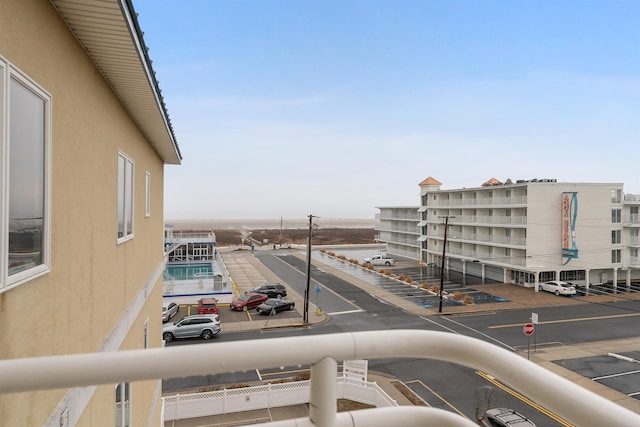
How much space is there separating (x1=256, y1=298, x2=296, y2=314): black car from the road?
9.88 ft

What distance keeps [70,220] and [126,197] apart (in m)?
2.85

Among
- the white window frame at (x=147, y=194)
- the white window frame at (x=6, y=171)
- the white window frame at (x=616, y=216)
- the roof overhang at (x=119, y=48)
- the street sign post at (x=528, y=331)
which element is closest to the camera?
the white window frame at (x=6, y=171)

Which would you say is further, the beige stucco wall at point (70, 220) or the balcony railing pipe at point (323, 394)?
the beige stucco wall at point (70, 220)

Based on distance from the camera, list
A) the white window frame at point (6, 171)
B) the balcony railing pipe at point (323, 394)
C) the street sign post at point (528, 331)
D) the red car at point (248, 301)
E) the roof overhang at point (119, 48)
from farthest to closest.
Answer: the red car at point (248, 301)
the street sign post at point (528, 331)
the roof overhang at point (119, 48)
the white window frame at point (6, 171)
the balcony railing pipe at point (323, 394)

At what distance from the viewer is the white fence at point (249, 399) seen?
13.7m

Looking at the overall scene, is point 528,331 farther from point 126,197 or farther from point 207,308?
point 207,308

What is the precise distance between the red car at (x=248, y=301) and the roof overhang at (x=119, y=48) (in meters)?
24.4

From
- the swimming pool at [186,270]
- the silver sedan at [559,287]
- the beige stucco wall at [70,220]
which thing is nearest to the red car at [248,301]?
the swimming pool at [186,270]

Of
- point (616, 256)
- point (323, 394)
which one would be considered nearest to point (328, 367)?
point (323, 394)

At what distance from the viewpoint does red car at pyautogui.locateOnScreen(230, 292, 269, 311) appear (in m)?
29.7

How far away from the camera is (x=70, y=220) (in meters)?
3.73

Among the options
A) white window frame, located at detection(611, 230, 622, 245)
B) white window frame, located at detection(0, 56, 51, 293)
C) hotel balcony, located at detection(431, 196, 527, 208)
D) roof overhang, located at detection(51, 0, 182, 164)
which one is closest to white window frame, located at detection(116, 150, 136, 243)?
roof overhang, located at detection(51, 0, 182, 164)

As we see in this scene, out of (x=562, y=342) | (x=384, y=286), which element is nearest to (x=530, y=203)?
(x=384, y=286)

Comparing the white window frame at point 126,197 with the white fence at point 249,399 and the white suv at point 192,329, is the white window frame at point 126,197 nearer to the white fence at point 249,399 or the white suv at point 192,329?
the white fence at point 249,399
